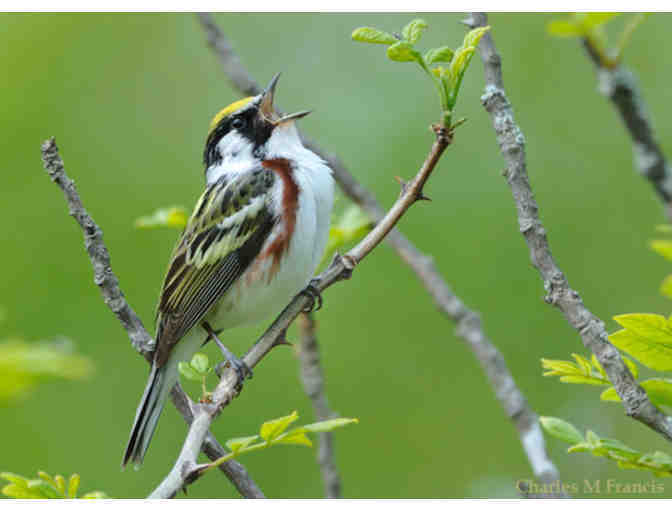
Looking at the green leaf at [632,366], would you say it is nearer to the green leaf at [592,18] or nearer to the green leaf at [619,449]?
the green leaf at [619,449]

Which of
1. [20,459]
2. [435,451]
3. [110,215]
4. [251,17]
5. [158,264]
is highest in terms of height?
[251,17]

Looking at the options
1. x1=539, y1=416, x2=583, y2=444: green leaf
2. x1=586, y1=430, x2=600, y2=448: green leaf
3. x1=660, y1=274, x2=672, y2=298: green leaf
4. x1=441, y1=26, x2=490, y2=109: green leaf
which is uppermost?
x1=441, y1=26, x2=490, y2=109: green leaf

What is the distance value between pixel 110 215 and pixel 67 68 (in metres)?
0.60

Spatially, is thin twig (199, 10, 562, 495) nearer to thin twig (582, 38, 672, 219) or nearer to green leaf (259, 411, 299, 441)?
green leaf (259, 411, 299, 441)

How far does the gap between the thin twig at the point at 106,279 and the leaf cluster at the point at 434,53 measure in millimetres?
639

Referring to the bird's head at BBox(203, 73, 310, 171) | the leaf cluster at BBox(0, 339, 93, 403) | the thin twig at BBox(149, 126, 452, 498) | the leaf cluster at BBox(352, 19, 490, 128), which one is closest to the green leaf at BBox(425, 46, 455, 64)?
the leaf cluster at BBox(352, 19, 490, 128)

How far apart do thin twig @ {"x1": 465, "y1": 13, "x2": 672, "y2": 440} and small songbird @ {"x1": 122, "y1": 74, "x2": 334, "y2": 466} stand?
3.41 ft

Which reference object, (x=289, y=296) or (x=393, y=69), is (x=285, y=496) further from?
(x=393, y=69)

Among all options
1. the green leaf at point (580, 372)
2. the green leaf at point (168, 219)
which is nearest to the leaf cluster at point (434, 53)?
the green leaf at point (580, 372)

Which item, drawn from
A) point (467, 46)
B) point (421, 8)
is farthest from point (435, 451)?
point (467, 46)

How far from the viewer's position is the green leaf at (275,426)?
129 cm

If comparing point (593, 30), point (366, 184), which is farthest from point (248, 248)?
point (593, 30)

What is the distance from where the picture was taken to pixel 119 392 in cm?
315

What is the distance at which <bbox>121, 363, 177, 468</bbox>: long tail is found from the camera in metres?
2.31
